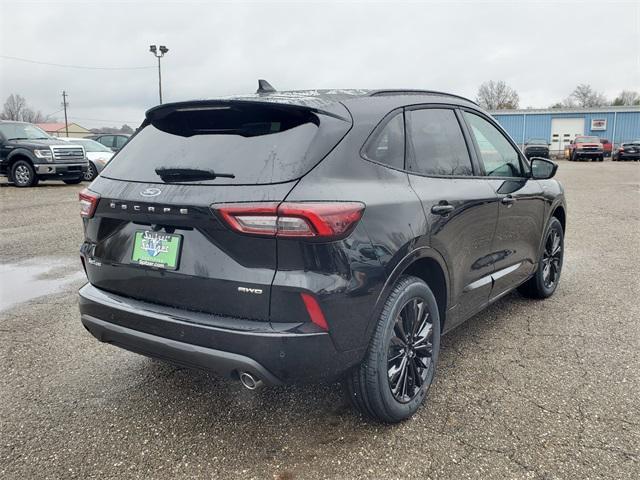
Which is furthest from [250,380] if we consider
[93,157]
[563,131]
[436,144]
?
[563,131]

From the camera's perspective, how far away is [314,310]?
2.26 m

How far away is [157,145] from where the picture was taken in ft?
9.26

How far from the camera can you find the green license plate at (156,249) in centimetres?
244

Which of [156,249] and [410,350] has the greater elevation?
[156,249]

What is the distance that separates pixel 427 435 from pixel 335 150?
1476 mm

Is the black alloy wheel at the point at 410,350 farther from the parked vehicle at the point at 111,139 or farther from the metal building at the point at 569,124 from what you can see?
the metal building at the point at 569,124

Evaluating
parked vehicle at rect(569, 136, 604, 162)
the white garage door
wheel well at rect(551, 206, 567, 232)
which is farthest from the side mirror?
the white garage door

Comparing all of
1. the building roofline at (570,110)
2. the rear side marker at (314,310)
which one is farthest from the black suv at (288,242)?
the building roofline at (570,110)

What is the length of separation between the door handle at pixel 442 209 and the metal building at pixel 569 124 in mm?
42799

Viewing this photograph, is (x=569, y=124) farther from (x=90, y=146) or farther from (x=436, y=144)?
(x=436, y=144)

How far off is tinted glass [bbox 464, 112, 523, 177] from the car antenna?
4.43 ft

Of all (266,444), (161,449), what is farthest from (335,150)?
(161,449)

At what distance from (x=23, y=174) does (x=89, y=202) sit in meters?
13.7

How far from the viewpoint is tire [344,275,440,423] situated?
256 centimetres
